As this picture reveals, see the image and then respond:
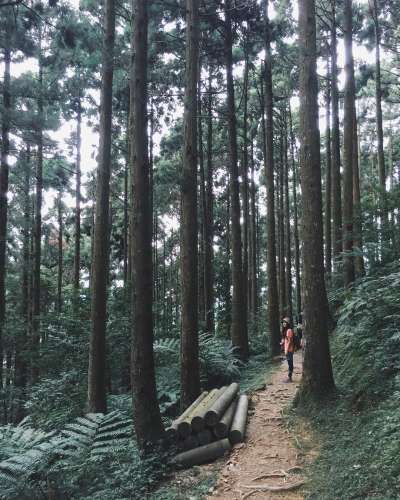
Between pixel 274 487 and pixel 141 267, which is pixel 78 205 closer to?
pixel 141 267

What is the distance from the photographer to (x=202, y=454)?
6547 mm

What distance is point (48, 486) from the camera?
17.4ft

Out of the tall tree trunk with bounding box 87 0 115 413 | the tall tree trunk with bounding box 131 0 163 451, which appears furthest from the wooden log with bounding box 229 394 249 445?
the tall tree trunk with bounding box 87 0 115 413

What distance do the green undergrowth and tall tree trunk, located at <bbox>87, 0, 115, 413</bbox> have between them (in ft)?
14.2

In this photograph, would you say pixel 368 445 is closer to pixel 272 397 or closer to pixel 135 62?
pixel 272 397

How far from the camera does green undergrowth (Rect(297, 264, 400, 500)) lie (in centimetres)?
433

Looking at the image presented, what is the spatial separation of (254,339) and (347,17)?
1379 cm

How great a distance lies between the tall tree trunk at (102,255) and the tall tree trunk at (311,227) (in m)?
4.26

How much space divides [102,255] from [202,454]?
4717mm

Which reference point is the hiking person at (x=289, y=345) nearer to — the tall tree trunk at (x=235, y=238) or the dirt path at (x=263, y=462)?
the dirt path at (x=263, y=462)

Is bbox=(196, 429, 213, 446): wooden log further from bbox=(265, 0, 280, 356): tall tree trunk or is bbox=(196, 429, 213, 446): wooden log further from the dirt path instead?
bbox=(265, 0, 280, 356): tall tree trunk

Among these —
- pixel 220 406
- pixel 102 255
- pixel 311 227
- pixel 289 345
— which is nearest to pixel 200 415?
pixel 220 406

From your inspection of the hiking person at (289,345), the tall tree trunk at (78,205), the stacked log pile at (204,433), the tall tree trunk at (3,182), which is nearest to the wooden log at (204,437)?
the stacked log pile at (204,433)

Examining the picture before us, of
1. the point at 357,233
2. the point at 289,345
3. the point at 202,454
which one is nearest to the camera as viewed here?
the point at 202,454
